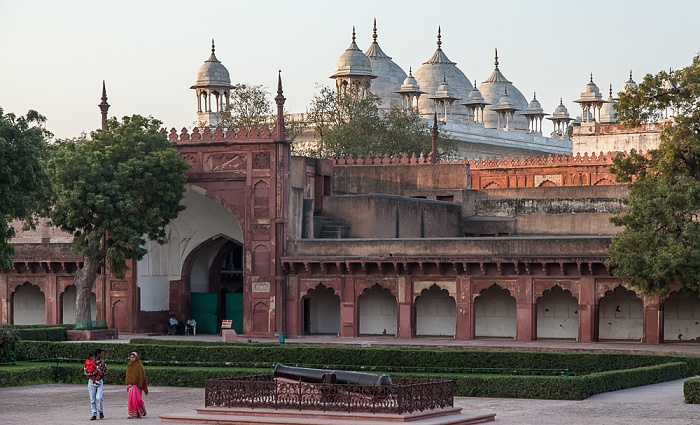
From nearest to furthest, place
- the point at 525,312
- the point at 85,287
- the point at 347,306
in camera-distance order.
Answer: the point at 525,312 → the point at 347,306 → the point at 85,287

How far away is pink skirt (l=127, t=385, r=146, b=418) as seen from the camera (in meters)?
22.2

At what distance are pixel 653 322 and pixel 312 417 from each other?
18.3 m

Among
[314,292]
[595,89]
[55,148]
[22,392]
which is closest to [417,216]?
[314,292]

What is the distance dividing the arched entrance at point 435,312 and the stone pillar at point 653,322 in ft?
18.9

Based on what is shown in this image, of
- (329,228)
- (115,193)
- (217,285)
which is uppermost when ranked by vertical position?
(115,193)

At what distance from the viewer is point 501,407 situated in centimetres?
2334

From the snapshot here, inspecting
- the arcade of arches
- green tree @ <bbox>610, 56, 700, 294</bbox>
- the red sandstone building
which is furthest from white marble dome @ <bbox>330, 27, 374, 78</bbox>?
green tree @ <bbox>610, 56, 700, 294</bbox>

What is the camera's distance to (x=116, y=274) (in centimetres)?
4062

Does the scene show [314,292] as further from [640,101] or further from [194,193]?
[640,101]

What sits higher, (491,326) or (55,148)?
(55,148)

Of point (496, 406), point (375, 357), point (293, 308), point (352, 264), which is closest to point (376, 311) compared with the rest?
point (352, 264)

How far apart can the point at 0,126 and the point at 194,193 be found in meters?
12.5

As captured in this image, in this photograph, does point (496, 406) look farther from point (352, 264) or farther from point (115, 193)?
point (115, 193)

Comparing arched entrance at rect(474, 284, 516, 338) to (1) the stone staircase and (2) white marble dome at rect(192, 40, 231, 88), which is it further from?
(2) white marble dome at rect(192, 40, 231, 88)
